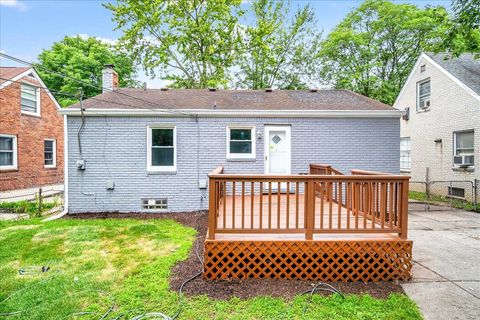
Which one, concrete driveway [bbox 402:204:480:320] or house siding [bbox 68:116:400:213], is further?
house siding [bbox 68:116:400:213]

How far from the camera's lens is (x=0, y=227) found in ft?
22.1

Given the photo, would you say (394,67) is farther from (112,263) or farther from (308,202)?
(112,263)

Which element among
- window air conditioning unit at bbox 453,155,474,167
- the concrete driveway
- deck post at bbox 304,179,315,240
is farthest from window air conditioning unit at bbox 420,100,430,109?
deck post at bbox 304,179,315,240

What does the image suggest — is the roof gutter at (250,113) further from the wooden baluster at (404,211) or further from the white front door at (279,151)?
the wooden baluster at (404,211)

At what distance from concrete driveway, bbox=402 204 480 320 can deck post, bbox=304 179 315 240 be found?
4.67ft

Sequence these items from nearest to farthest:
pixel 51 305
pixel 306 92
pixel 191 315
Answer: pixel 191 315 → pixel 51 305 → pixel 306 92

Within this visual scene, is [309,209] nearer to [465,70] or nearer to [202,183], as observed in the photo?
[202,183]

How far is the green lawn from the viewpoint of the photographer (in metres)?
3.05

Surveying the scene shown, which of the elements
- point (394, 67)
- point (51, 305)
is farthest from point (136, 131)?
point (394, 67)

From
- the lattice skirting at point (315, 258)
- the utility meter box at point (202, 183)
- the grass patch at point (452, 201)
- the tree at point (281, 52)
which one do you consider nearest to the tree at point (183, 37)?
the tree at point (281, 52)

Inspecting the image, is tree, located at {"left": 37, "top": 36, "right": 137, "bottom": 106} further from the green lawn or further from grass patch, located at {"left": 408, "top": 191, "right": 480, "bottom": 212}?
grass patch, located at {"left": 408, "top": 191, "right": 480, "bottom": 212}

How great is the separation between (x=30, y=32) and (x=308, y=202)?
68.0 feet

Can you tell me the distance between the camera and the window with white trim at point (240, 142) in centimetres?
842

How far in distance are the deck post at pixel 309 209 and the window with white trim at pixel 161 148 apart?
5.23 meters
